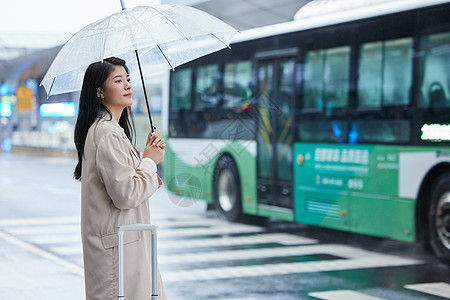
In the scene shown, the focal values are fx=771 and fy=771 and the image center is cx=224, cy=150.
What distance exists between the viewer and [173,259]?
936 centimetres

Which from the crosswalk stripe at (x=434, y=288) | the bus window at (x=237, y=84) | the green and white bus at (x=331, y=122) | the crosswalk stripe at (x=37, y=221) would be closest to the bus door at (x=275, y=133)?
the green and white bus at (x=331, y=122)

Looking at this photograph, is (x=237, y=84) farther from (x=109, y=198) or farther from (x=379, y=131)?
(x=109, y=198)

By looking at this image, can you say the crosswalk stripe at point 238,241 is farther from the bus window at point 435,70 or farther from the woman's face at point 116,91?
the woman's face at point 116,91

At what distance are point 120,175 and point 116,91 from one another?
1.61ft

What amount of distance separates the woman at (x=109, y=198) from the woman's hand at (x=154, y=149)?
45 mm

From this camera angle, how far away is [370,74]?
1005 cm

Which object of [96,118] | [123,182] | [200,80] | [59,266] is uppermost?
[200,80]

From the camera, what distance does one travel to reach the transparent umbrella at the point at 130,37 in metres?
4.14

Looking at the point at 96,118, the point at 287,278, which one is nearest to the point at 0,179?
the point at 287,278

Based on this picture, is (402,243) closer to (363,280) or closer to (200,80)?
(363,280)

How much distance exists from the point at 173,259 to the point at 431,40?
4.05m

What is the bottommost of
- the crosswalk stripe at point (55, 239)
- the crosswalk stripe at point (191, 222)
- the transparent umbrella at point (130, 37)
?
the crosswalk stripe at point (55, 239)

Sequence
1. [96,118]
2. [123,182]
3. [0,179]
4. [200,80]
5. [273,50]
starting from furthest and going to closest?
[0,179], [200,80], [273,50], [96,118], [123,182]

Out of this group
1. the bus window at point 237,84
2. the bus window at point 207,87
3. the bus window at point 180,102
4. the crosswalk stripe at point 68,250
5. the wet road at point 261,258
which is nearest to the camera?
the wet road at point 261,258
